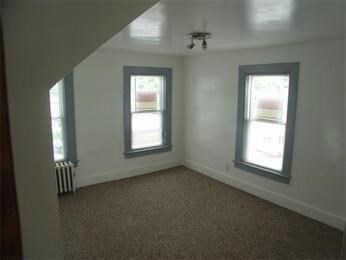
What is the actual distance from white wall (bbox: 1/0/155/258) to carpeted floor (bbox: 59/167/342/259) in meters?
1.84

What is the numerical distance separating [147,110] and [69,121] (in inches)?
58.8

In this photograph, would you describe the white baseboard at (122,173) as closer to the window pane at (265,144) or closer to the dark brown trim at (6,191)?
the window pane at (265,144)

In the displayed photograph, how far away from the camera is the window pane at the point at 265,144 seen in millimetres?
3990

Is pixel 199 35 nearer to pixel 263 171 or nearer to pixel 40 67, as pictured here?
pixel 40 67

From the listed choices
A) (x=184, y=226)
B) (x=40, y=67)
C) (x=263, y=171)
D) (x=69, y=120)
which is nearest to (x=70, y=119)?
(x=69, y=120)

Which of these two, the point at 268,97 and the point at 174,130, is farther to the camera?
the point at 174,130

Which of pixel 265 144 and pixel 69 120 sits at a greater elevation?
pixel 69 120

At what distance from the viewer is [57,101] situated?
415 centimetres

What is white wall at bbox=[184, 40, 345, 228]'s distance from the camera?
129 inches

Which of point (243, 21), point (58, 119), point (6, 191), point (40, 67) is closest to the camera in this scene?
point (6, 191)

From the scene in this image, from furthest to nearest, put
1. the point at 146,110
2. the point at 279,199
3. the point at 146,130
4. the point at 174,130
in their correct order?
the point at 174,130, the point at 146,130, the point at 146,110, the point at 279,199

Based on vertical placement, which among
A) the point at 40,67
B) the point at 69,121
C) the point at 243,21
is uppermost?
the point at 243,21

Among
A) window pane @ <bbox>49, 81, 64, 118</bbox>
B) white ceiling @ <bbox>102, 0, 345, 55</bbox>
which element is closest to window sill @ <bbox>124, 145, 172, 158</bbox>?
window pane @ <bbox>49, 81, 64, 118</bbox>

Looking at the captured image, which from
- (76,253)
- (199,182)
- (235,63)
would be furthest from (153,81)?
(76,253)
